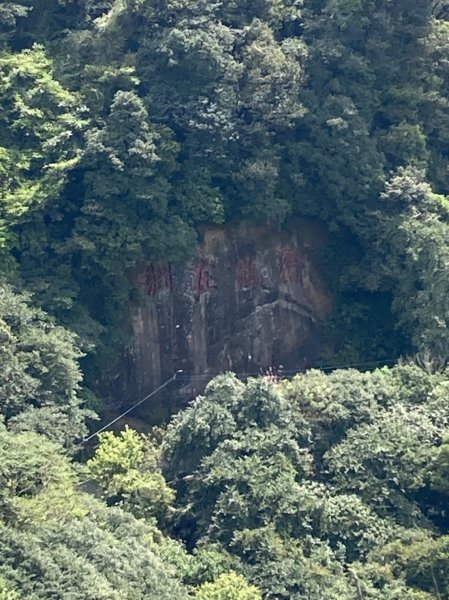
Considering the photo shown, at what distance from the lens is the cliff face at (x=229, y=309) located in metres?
27.4

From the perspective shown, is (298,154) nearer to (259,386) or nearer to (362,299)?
(362,299)

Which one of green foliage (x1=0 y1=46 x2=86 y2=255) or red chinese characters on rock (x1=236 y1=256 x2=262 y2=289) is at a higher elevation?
green foliage (x1=0 y1=46 x2=86 y2=255)

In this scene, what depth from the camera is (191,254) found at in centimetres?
2719

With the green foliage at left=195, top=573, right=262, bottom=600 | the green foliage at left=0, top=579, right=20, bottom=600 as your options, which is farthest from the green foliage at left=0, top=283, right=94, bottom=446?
the green foliage at left=0, top=579, right=20, bottom=600

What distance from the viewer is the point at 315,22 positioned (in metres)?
29.5

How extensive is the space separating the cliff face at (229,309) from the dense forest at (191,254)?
0.49 metres

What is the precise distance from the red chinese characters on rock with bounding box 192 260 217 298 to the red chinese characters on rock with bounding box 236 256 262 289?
752mm

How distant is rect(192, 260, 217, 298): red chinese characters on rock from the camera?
27.7 m

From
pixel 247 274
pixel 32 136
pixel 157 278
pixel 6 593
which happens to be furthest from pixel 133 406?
pixel 6 593

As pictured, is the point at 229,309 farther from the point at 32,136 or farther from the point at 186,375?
the point at 32,136

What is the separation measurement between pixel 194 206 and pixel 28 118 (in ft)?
13.2

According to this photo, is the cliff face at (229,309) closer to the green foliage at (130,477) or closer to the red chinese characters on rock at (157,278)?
the red chinese characters on rock at (157,278)

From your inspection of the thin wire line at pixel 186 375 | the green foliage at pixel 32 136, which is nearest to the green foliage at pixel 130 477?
the thin wire line at pixel 186 375

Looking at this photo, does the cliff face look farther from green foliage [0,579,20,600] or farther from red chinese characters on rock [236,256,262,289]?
green foliage [0,579,20,600]
